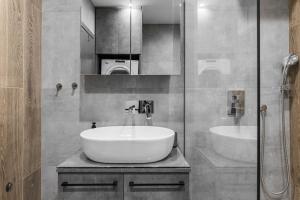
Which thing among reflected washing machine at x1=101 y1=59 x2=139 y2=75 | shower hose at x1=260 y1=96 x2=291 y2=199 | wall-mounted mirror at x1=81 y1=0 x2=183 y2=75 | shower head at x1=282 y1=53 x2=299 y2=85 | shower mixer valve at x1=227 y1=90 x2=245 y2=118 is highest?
wall-mounted mirror at x1=81 y1=0 x2=183 y2=75

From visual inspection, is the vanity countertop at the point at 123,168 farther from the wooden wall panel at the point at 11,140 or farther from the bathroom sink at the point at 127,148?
the wooden wall panel at the point at 11,140

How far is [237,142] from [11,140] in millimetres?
1374

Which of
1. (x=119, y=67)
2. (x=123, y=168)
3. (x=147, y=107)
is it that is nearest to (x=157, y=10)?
(x=119, y=67)

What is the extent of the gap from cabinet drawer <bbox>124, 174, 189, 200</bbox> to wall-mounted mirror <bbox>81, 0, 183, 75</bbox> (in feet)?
2.66

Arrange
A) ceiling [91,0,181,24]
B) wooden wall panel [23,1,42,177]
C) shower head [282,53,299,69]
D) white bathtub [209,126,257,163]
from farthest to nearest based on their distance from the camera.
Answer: ceiling [91,0,181,24]
wooden wall panel [23,1,42,177]
white bathtub [209,126,257,163]
shower head [282,53,299,69]

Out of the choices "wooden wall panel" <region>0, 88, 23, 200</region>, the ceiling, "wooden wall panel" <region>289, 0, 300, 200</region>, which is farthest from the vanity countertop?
the ceiling

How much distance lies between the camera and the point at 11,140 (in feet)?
4.75

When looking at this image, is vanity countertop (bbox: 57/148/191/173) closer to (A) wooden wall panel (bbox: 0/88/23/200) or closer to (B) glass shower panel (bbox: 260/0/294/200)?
(A) wooden wall panel (bbox: 0/88/23/200)

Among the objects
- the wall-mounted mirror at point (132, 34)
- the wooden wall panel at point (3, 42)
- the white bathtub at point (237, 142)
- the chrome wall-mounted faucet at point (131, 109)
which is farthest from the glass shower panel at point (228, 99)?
the wooden wall panel at point (3, 42)

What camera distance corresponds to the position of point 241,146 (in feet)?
2.06

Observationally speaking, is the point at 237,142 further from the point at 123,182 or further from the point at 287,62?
the point at 123,182

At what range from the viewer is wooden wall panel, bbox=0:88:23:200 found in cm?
136

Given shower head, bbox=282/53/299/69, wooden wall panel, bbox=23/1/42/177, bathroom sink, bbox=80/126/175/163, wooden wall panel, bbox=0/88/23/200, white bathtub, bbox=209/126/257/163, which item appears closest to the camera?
shower head, bbox=282/53/299/69

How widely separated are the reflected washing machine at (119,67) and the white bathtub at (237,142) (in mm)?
1049
